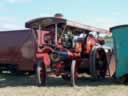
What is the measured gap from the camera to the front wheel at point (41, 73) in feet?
47.6

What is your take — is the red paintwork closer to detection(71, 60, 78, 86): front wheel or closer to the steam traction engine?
the steam traction engine

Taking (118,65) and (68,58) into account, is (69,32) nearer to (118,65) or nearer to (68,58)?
(68,58)

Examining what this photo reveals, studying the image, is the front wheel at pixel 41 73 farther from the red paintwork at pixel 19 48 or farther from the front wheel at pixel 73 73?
the front wheel at pixel 73 73

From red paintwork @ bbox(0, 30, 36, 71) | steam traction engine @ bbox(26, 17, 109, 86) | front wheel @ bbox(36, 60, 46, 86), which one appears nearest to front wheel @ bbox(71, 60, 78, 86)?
steam traction engine @ bbox(26, 17, 109, 86)

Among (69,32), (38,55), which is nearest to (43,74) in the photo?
(38,55)

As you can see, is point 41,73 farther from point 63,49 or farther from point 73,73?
point 73,73

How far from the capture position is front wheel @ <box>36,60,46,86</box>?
14.5 meters

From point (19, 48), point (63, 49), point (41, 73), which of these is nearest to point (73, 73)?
point (63, 49)

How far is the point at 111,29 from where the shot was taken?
14.5 meters

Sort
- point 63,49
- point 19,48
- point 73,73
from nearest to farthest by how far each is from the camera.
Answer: point 73,73 < point 63,49 < point 19,48

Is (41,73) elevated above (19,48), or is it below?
below

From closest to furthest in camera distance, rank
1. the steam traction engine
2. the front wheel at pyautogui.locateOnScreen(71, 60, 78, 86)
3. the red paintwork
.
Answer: the front wheel at pyautogui.locateOnScreen(71, 60, 78, 86) < the steam traction engine < the red paintwork

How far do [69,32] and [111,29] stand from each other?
1.78 metres

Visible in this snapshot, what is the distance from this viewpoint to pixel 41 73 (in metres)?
14.8
